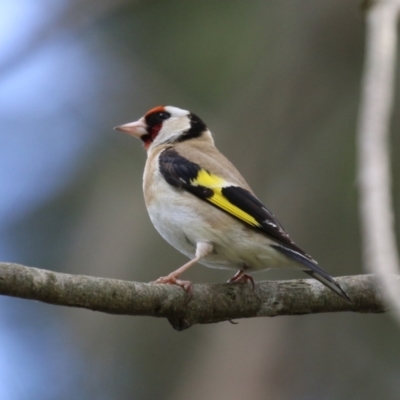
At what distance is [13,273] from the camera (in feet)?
9.85

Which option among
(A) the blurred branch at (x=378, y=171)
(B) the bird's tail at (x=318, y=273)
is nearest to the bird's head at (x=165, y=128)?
(B) the bird's tail at (x=318, y=273)

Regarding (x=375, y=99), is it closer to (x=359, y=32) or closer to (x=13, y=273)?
(x=13, y=273)

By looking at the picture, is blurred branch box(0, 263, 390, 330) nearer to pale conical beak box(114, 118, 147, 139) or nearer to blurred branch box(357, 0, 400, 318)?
blurred branch box(357, 0, 400, 318)

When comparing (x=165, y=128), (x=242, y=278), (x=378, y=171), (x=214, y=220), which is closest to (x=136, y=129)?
(x=165, y=128)

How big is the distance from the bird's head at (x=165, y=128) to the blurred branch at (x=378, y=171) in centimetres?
403

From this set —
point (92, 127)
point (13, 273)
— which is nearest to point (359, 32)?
point (92, 127)

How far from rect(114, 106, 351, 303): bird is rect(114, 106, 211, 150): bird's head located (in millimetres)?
670

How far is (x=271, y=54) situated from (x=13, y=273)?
748 centimetres

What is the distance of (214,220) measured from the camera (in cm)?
475

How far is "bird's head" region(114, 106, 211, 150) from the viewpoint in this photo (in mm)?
6262

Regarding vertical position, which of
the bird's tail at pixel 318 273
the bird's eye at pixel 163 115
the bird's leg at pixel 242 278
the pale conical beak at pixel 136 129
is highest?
the bird's eye at pixel 163 115

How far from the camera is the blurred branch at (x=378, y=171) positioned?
1.86m

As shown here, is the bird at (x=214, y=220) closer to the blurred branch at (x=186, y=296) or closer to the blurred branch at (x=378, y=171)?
the blurred branch at (x=186, y=296)

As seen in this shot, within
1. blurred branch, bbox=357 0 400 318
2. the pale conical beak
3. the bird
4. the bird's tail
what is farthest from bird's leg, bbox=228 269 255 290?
blurred branch, bbox=357 0 400 318
